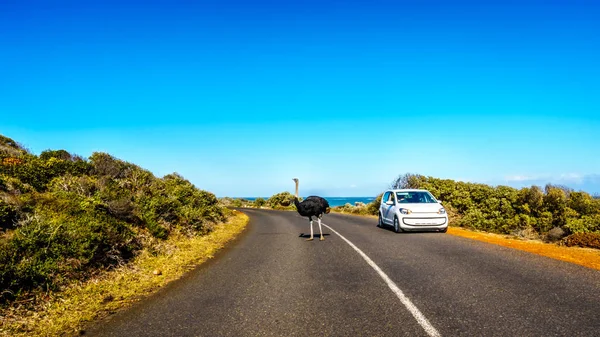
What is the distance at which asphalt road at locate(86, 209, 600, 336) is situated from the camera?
4.63 meters

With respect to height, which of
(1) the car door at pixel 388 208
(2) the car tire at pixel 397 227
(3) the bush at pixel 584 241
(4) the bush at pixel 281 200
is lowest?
(3) the bush at pixel 584 241

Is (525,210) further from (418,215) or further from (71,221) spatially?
(71,221)

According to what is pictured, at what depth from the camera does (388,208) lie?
1617cm

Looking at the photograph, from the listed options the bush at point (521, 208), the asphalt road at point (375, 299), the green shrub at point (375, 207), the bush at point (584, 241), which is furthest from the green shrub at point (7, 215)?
the green shrub at point (375, 207)

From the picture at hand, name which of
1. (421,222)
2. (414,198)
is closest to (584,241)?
(421,222)

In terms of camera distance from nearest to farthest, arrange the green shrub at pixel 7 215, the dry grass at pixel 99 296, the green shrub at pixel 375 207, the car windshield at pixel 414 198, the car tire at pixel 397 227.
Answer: the dry grass at pixel 99 296, the green shrub at pixel 7 215, the car tire at pixel 397 227, the car windshield at pixel 414 198, the green shrub at pixel 375 207

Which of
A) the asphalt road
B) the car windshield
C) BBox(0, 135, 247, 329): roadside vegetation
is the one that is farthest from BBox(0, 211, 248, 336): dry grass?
the car windshield

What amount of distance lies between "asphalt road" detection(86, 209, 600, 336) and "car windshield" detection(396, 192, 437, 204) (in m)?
5.79

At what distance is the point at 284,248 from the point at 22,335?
7.38m

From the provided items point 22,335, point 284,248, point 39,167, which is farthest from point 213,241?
point 22,335

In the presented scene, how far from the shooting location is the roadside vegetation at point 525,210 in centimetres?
1514

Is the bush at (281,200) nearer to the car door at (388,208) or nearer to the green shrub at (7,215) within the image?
the car door at (388,208)

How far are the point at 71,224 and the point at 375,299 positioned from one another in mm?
6345

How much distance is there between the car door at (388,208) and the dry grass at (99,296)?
8289mm
